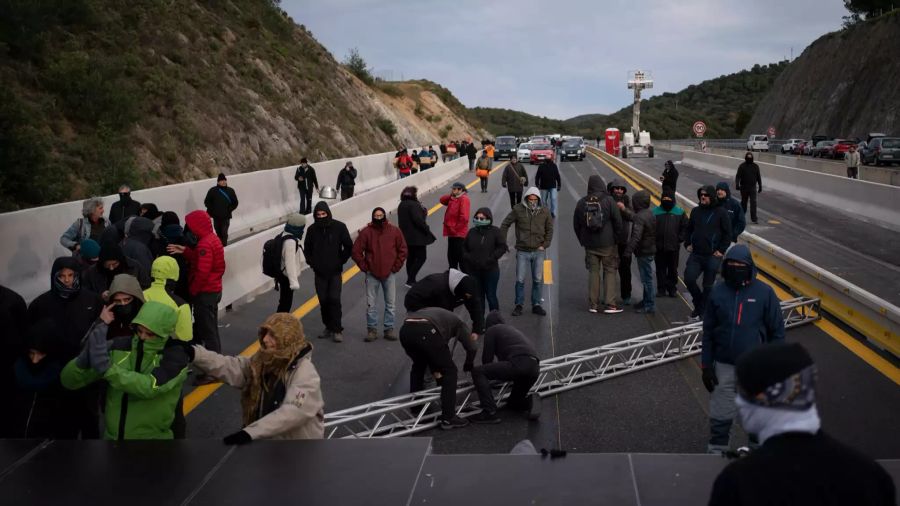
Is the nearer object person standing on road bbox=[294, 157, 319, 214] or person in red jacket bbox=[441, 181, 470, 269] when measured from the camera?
person in red jacket bbox=[441, 181, 470, 269]

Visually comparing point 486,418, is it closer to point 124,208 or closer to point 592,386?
point 592,386

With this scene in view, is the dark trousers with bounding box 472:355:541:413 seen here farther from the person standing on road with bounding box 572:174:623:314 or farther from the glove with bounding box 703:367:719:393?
the person standing on road with bounding box 572:174:623:314

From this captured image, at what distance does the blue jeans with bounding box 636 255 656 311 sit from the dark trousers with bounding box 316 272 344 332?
435 cm

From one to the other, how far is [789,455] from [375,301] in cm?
896

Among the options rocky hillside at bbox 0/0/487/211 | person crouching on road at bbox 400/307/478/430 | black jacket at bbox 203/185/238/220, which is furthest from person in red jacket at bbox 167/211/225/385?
rocky hillside at bbox 0/0/487/211

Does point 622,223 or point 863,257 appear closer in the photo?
point 622,223

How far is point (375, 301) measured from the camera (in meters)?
11.6

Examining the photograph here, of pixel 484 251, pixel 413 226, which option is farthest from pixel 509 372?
pixel 413 226

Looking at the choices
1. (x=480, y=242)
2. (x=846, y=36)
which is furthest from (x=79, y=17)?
(x=846, y=36)

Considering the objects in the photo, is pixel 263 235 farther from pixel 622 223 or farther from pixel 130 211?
pixel 622 223

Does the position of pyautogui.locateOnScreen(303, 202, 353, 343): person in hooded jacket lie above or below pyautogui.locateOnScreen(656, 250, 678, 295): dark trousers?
above

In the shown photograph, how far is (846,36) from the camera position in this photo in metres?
83.3

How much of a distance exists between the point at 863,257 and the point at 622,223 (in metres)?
7.45

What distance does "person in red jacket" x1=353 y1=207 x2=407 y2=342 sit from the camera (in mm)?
11453
